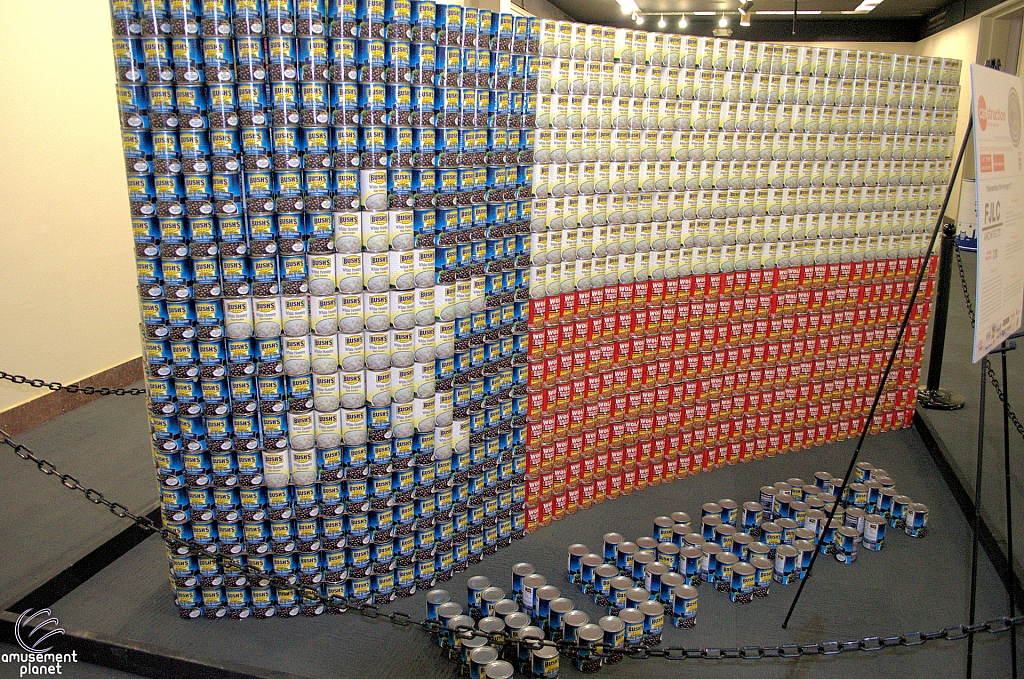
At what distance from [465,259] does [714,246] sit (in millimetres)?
1683

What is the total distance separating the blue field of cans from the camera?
8.63 feet

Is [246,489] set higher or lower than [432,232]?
lower

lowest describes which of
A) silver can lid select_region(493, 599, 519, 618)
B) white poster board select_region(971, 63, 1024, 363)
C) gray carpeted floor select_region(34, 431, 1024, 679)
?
gray carpeted floor select_region(34, 431, 1024, 679)

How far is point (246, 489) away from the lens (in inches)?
117

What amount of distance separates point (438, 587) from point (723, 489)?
1.80 metres

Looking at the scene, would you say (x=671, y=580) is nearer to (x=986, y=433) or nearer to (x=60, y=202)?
(x=986, y=433)

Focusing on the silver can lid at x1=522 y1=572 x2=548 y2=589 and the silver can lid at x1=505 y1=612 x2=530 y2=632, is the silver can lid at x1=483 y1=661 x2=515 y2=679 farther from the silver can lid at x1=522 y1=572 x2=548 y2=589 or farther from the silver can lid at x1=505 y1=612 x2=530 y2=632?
the silver can lid at x1=522 y1=572 x2=548 y2=589

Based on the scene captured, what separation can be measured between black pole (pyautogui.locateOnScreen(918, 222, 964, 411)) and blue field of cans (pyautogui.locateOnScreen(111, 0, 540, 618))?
308cm

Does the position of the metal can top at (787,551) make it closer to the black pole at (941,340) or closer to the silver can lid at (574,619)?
the silver can lid at (574,619)

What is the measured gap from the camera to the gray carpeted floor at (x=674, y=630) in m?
2.86

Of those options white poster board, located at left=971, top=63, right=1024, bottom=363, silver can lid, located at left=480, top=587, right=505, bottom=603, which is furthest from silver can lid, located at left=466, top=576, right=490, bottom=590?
white poster board, located at left=971, top=63, right=1024, bottom=363

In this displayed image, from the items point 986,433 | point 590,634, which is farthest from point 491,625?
point 986,433

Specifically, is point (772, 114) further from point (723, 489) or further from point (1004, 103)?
point (723, 489)

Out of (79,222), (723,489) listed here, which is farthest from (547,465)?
(79,222)
